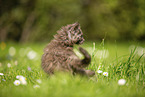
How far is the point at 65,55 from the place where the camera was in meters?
2.71

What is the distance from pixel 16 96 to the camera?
2316mm

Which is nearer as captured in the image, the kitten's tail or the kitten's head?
the kitten's tail

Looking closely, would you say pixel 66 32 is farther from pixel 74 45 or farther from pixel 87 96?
pixel 87 96

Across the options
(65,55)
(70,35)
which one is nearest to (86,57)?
(65,55)

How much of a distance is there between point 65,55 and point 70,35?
1.10ft

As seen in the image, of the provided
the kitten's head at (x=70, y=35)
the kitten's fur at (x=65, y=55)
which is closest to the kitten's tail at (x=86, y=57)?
the kitten's fur at (x=65, y=55)

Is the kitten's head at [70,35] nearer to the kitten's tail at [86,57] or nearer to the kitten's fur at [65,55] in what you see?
the kitten's fur at [65,55]

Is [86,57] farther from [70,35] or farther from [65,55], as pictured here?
[70,35]

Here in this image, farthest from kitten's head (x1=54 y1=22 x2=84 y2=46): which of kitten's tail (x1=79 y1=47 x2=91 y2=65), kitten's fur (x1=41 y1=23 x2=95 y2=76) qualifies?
kitten's tail (x1=79 y1=47 x2=91 y2=65)

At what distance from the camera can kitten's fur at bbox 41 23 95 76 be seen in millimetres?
2623

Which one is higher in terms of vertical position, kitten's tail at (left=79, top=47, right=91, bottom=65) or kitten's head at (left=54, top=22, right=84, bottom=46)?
kitten's head at (left=54, top=22, right=84, bottom=46)

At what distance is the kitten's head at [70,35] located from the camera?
282 centimetres

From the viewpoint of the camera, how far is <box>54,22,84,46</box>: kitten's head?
2.82 metres

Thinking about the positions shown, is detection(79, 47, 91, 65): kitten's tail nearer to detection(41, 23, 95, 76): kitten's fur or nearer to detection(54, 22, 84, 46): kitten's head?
detection(41, 23, 95, 76): kitten's fur
